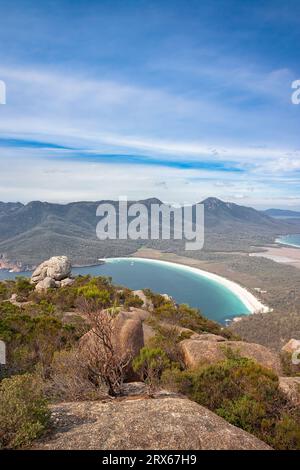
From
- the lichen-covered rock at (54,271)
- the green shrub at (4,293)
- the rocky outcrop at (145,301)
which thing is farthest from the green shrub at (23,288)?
the rocky outcrop at (145,301)

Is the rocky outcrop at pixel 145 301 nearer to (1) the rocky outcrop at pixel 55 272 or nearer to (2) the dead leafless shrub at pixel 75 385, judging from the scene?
(1) the rocky outcrop at pixel 55 272

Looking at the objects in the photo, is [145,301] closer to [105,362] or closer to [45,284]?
[45,284]

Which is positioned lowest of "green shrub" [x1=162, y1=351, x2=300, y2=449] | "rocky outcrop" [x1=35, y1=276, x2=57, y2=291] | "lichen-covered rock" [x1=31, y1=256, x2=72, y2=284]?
"rocky outcrop" [x1=35, y1=276, x2=57, y2=291]

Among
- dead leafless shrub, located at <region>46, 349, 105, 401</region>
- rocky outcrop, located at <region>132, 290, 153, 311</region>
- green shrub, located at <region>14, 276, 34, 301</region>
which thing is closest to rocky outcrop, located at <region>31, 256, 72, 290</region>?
green shrub, located at <region>14, 276, 34, 301</region>

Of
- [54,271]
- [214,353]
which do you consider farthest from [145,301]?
[214,353]

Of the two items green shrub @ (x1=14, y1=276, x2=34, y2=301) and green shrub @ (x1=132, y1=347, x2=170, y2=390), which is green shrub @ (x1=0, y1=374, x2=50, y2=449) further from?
green shrub @ (x1=14, y1=276, x2=34, y2=301)

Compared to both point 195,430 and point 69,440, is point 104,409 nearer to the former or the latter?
point 69,440
